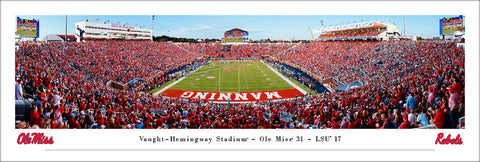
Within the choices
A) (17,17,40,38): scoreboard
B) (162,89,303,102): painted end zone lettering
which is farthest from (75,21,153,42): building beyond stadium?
(17,17,40,38): scoreboard

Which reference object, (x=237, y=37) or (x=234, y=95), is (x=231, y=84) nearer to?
(x=234, y=95)

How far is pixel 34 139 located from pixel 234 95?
35.0 ft

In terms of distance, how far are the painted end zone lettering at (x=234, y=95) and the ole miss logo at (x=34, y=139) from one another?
9.04 meters

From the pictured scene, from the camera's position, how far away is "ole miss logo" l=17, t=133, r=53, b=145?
4.94 meters

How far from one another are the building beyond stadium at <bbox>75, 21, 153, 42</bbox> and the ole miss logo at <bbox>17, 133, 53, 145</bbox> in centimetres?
2648

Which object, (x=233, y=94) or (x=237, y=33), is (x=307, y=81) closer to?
(x=233, y=94)

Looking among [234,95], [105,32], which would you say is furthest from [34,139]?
[105,32]

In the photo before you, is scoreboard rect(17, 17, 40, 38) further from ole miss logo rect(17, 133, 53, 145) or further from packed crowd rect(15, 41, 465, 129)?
ole miss logo rect(17, 133, 53, 145)

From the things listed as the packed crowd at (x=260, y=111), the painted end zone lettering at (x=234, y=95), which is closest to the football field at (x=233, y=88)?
the painted end zone lettering at (x=234, y=95)

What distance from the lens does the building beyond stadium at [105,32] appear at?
2798 centimetres

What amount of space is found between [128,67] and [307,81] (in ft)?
45.8

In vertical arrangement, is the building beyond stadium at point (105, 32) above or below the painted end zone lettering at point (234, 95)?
above

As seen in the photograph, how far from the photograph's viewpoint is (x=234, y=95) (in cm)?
1487

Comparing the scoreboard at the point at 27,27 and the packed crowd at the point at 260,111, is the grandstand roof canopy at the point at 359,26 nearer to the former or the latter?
the packed crowd at the point at 260,111
